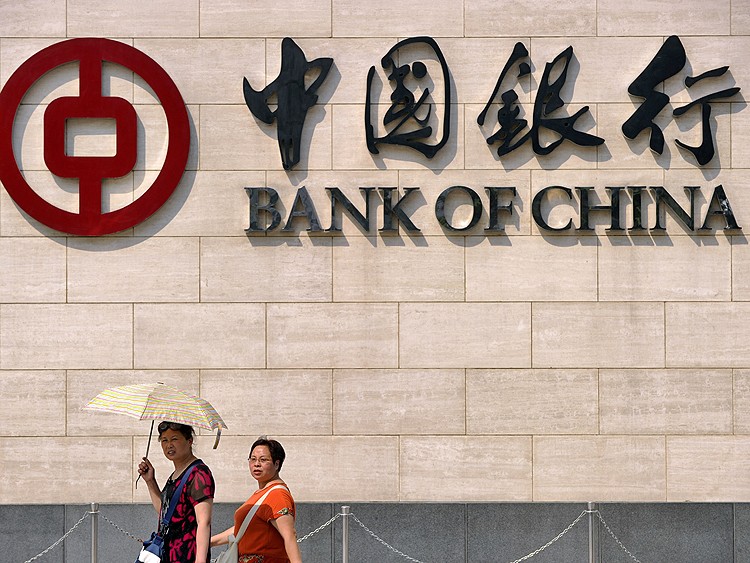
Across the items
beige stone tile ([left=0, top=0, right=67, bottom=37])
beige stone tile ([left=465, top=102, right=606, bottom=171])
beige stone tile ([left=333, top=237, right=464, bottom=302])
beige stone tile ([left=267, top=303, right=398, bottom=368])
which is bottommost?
beige stone tile ([left=267, top=303, right=398, bottom=368])

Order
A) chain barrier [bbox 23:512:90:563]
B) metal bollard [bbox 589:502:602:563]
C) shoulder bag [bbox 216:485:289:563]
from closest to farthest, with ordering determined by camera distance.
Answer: shoulder bag [bbox 216:485:289:563]
metal bollard [bbox 589:502:602:563]
chain barrier [bbox 23:512:90:563]

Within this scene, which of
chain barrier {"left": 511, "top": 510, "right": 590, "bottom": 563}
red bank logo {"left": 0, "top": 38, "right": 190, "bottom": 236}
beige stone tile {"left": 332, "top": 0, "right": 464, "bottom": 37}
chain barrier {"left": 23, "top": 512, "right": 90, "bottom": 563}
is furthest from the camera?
beige stone tile {"left": 332, "top": 0, "right": 464, "bottom": 37}

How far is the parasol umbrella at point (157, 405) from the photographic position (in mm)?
8062

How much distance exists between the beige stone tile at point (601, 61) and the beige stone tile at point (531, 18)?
0.13m

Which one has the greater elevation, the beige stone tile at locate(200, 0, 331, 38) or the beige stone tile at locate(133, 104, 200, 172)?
the beige stone tile at locate(200, 0, 331, 38)

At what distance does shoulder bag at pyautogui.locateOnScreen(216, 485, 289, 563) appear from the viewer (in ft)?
24.3

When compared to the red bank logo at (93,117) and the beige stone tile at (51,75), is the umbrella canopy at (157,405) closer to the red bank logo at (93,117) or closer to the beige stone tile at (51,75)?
the red bank logo at (93,117)

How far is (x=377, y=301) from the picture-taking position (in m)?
12.8

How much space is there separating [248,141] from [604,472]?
A: 18.1ft

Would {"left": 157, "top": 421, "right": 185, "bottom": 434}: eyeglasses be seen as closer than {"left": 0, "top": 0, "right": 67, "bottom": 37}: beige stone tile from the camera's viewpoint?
Yes

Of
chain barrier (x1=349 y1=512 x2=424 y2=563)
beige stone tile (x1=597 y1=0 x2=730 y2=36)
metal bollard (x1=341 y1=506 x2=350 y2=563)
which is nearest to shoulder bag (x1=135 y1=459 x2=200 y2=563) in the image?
metal bollard (x1=341 y1=506 x2=350 y2=563)

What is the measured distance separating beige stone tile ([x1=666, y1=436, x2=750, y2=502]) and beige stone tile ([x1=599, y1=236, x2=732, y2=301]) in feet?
5.32

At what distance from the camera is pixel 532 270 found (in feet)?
41.9

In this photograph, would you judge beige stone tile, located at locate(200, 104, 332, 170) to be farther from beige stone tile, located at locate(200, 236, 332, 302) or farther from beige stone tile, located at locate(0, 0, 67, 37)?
beige stone tile, located at locate(0, 0, 67, 37)
